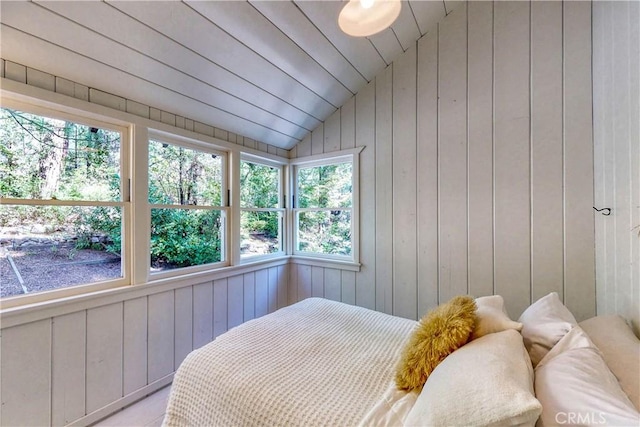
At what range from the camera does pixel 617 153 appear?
1.35 meters

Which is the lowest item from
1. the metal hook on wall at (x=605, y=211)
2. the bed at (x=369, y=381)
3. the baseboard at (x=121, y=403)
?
the baseboard at (x=121, y=403)

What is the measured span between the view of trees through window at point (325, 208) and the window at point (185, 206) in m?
0.91

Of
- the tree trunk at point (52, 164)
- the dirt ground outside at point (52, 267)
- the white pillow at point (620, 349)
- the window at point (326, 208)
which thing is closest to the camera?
the white pillow at point (620, 349)

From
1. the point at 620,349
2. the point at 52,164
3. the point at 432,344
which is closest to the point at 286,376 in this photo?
the point at 432,344

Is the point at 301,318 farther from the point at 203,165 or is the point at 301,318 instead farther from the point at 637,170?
the point at 637,170

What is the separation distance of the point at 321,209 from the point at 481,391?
7.46 ft

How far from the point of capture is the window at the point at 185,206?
2.02 metres

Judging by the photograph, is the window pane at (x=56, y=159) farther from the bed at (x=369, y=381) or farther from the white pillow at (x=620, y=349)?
the white pillow at (x=620, y=349)

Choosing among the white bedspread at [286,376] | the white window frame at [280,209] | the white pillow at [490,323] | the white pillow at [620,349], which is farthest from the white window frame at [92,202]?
the white pillow at [620,349]

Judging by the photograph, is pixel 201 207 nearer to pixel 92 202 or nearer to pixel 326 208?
pixel 92 202

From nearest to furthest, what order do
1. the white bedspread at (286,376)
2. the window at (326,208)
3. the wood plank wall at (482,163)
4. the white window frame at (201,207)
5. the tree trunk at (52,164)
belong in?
the white bedspread at (286,376) < the tree trunk at (52,164) < the wood plank wall at (482,163) < the white window frame at (201,207) < the window at (326,208)

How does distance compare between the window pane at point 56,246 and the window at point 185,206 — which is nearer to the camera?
the window pane at point 56,246

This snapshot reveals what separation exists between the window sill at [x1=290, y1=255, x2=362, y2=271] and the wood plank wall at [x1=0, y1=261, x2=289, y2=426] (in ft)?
2.90

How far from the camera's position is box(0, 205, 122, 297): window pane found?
1.41 m
